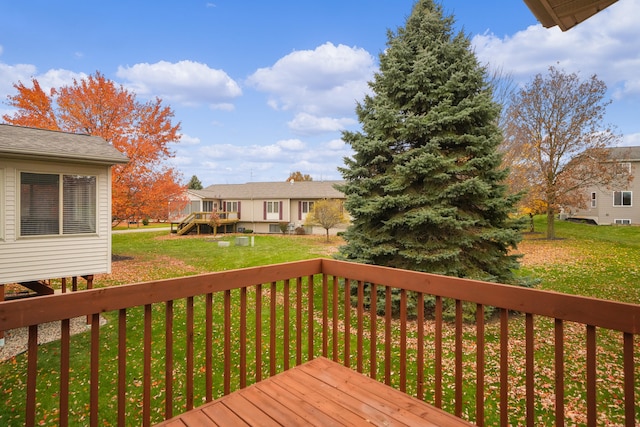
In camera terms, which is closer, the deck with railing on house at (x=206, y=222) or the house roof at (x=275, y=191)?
the deck with railing on house at (x=206, y=222)

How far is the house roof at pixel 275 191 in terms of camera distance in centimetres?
2264

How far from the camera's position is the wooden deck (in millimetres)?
1733

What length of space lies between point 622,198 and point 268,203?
22136mm

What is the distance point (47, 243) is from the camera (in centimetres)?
657

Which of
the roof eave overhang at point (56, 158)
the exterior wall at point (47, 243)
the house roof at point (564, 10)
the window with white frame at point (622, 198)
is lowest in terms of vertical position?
the exterior wall at point (47, 243)

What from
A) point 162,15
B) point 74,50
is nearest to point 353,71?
point 162,15

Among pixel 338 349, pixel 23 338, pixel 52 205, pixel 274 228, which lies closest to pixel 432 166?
pixel 338 349

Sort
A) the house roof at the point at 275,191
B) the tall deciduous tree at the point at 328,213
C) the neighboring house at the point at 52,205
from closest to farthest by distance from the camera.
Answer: the neighboring house at the point at 52,205
the tall deciduous tree at the point at 328,213
the house roof at the point at 275,191

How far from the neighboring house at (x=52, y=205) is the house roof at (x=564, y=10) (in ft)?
25.1

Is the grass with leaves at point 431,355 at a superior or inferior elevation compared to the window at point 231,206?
inferior

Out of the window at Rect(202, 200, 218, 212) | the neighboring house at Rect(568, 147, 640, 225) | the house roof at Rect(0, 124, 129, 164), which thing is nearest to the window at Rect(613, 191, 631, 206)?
the neighboring house at Rect(568, 147, 640, 225)

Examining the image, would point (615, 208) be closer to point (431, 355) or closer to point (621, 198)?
point (621, 198)

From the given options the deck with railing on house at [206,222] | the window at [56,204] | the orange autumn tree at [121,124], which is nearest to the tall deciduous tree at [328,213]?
the deck with railing on house at [206,222]

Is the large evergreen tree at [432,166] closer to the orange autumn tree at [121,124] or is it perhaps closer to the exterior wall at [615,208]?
the orange autumn tree at [121,124]
